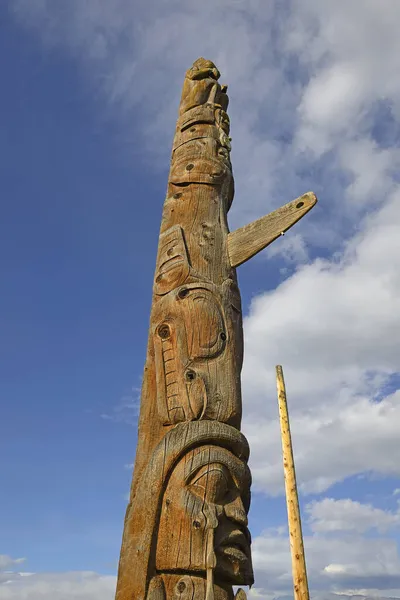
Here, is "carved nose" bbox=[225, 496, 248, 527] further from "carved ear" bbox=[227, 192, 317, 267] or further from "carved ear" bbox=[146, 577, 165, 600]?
"carved ear" bbox=[227, 192, 317, 267]

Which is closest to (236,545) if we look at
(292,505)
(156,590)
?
(156,590)

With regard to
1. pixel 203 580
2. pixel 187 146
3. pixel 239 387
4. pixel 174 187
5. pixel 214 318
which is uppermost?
pixel 187 146

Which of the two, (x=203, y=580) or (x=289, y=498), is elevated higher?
(x=289, y=498)

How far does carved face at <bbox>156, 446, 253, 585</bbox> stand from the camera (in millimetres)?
3854

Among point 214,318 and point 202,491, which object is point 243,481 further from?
point 214,318

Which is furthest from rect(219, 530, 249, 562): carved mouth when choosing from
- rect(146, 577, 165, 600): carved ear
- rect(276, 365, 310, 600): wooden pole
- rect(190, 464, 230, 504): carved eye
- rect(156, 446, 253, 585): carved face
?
rect(276, 365, 310, 600): wooden pole

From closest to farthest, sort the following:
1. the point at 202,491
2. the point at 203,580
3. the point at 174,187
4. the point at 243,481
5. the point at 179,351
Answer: the point at 203,580 → the point at 202,491 → the point at 243,481 → the point at 179,351 → the point at 174,187

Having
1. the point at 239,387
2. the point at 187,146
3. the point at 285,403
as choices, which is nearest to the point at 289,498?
the point at 285,403

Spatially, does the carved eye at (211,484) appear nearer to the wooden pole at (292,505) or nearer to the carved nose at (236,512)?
the carved nose at (236,512)

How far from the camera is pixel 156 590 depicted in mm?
3779

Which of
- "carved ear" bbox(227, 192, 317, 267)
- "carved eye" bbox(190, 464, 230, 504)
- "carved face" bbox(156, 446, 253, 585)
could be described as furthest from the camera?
"carved ear" bbox(227, 192, 317, 267)

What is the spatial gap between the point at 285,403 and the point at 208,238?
4.88 meters

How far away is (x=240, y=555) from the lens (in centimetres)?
403

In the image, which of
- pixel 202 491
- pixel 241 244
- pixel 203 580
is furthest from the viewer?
pixel 241 244
